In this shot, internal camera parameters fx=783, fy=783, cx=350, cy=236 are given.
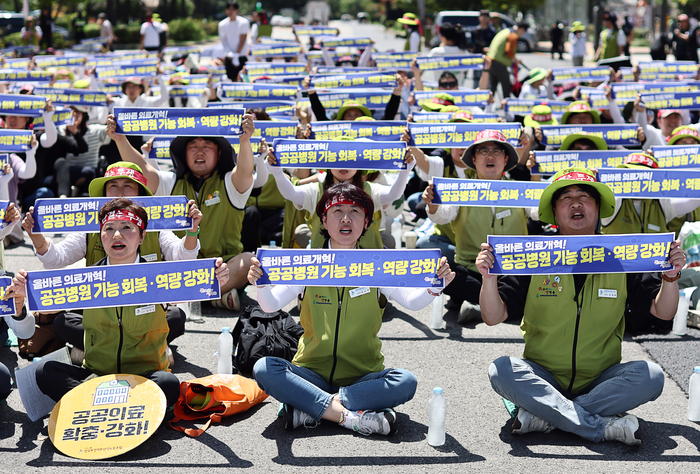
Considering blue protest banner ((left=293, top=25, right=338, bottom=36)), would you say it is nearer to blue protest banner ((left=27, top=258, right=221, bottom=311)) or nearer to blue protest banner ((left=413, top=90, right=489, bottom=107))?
blue protest banner ((left=413, top=90, right=489, bottom=107))

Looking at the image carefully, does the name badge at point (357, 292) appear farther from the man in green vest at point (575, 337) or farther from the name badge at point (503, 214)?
the name badge at point (503, 214)

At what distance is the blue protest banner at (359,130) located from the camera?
820 centimetres

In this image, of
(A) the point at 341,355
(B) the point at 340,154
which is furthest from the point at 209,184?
(A) the point at 341,355

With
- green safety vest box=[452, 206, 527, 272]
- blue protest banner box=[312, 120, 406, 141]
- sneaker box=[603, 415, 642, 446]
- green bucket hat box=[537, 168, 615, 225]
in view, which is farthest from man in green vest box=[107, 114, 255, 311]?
sneaker box=[603, 415, 642, 446]

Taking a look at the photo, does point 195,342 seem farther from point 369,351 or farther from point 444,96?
point 444,96

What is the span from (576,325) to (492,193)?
1.90m

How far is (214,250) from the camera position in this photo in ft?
24.7

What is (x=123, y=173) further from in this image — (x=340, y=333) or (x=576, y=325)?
(x=576, y=325)

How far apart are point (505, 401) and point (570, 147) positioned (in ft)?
13.4

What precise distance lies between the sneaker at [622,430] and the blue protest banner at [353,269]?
1363 mm

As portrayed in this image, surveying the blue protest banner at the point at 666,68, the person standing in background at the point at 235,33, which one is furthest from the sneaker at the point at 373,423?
the person standing in background at the point at 235,33

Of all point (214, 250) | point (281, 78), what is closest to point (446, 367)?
point (214, 250)

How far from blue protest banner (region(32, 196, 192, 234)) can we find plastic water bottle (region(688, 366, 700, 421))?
3.68 meters

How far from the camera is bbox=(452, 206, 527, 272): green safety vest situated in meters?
7.30
